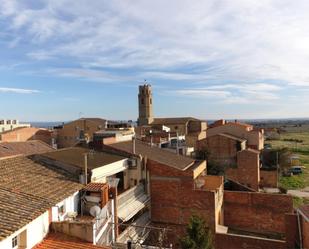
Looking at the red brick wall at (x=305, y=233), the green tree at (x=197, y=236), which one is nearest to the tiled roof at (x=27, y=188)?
the green tree at (x=197, y=236)

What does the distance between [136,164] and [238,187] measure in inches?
513

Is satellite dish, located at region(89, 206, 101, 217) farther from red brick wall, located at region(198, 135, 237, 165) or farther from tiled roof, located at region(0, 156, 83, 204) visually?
red brick wall, located at region(198, 135, 237, 165)

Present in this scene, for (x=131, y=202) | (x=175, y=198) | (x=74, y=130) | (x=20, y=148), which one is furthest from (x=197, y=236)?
(x=74, y=130)

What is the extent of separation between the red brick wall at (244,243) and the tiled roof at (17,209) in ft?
40.3

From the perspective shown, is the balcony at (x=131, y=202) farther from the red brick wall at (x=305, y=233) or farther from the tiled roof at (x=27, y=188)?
the red brick wall at (x=305, y=233)

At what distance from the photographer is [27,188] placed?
1316 centimetres

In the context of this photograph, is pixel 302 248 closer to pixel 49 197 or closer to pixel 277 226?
pixel 277 226

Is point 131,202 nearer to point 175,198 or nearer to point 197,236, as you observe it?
point 175,198

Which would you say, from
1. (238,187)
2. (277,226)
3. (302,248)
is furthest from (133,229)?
(238,187)

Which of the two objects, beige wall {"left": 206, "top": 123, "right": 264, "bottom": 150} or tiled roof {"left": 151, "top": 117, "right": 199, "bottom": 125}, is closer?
beige wall {"left": 206, "top": 123, "right": 264, "bottom": 150}

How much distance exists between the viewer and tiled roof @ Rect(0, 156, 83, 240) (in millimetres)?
10538

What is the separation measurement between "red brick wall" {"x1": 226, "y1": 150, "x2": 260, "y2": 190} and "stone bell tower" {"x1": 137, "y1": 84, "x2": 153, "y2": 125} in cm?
5658

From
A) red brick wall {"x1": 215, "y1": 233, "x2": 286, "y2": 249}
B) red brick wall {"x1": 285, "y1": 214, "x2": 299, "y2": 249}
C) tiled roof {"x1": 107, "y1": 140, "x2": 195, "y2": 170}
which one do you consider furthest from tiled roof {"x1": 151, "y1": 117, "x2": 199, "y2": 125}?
red brick wall {"x1": 285, "y1": 214, "x2": 299, "y2": 249}

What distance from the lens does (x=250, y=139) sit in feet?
164
